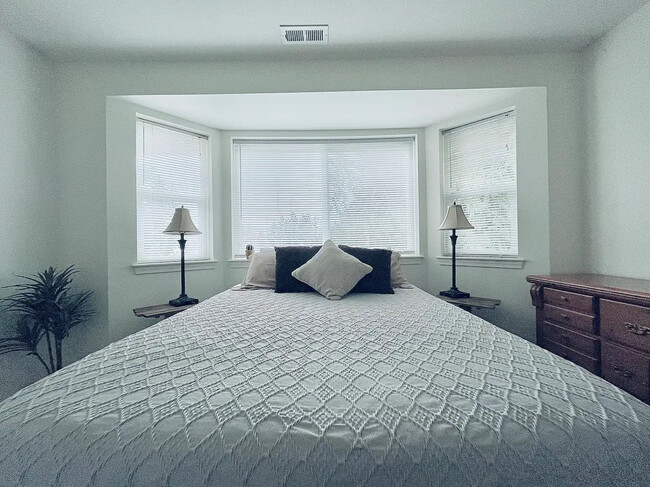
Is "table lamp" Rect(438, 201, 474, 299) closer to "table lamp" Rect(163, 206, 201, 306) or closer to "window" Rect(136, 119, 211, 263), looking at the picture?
"table lamp" Rect(163, 206, 201, 306)

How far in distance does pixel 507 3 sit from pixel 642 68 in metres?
1.04

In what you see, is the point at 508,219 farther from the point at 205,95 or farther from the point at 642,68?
the point at 205,95

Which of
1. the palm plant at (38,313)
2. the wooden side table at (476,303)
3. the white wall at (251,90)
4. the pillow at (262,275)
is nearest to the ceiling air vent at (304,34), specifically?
the white wall at (251,90)

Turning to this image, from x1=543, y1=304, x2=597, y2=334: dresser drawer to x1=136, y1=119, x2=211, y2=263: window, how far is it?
3.13m

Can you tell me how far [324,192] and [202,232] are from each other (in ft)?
4.59

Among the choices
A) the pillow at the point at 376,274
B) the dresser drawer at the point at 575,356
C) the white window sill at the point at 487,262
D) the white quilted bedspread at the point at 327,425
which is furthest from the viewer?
the white window sill at the point at 487,262

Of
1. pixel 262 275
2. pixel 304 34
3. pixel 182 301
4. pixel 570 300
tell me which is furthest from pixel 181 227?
pixel 570 300

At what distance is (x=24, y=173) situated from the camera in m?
2.40

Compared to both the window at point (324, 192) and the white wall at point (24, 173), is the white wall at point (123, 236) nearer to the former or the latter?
the white wall at point (24, 173)

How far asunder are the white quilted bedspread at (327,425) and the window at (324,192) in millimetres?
2494

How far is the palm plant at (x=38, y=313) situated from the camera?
2219mm

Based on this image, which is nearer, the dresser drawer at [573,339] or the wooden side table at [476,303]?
the dresser drawer at [573,339]

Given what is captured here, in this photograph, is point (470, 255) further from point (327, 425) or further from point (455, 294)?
point (327, 425)

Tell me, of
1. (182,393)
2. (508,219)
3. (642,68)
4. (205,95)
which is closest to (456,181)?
(508,219)
